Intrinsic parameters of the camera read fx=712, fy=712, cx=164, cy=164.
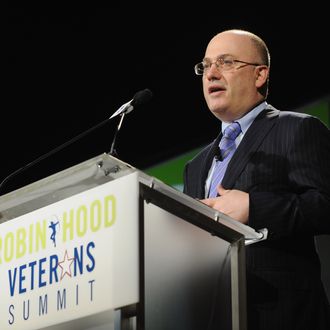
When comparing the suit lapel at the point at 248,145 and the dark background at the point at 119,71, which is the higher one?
the dark background at the point at 119,71

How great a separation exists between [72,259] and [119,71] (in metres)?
2.36

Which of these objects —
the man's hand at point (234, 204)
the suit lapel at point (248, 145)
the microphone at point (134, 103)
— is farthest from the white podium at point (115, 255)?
the microphone at point (134, 103)

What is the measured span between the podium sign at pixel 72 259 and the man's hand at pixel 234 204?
372mm

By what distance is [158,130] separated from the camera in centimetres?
360

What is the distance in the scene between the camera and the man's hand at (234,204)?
161 cm

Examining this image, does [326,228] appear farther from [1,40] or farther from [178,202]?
[1,40]

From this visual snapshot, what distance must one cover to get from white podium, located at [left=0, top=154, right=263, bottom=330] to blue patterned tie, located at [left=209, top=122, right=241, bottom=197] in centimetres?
41

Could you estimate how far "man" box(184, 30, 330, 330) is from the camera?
5.34 feet

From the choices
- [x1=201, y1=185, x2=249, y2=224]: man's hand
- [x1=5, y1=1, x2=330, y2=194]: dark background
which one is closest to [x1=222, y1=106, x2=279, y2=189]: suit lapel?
[x1=201, y1=185, x2=249, y2=224]: man's hand

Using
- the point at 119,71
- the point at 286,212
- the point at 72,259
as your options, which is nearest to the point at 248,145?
the point at 286,212

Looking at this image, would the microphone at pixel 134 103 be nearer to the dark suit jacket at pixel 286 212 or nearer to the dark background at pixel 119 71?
the dark suit jacket at pixel 286 212

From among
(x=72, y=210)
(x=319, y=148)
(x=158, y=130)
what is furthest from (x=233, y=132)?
(x=158, y=130)

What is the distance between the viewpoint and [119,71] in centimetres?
360

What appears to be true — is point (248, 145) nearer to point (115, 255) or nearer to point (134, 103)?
point (134, 103)
